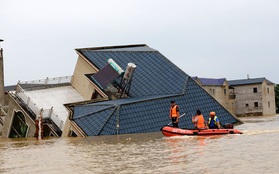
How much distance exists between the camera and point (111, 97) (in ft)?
113

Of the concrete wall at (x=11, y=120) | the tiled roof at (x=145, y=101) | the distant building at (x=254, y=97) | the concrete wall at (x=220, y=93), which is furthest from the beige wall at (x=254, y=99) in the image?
the concrete wall at (x=11, y=120)

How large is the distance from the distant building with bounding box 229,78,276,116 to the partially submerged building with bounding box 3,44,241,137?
151ft

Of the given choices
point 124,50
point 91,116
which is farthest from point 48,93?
point 91,116

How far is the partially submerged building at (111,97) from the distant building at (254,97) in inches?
1811

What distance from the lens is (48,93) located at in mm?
39781

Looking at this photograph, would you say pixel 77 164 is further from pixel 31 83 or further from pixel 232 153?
pixel 31 83

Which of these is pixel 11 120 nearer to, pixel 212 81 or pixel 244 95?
pixel 212 81

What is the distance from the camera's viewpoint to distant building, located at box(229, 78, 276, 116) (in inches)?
3206

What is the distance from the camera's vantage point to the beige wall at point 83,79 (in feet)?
123

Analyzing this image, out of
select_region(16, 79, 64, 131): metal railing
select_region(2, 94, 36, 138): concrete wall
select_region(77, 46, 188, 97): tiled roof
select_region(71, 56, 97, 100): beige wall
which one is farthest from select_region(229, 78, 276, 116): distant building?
select_region(16, 79, 64, 131): metal railing

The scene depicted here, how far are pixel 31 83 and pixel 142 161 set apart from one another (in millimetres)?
31325

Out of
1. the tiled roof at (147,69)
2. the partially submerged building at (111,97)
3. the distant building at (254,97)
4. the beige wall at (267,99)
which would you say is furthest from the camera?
the beige wall at (267,99)

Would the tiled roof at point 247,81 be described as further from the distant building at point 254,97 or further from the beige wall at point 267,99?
the beige wall at point 267,99

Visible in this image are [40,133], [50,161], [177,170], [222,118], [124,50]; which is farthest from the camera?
[124,50]
